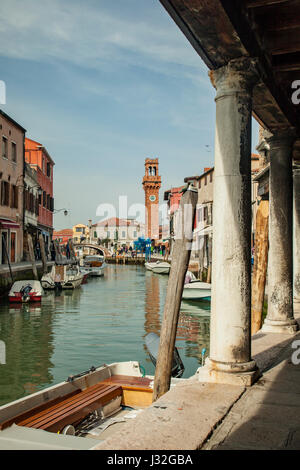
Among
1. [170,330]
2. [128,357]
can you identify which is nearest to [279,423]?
[170,330]

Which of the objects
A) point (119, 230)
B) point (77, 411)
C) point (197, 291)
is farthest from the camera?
point (119, 230)

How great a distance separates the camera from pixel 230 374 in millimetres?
3703

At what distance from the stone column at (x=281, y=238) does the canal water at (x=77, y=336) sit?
337cm

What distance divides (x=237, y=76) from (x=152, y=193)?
67872 mm

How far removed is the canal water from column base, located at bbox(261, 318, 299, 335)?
3.22 meters

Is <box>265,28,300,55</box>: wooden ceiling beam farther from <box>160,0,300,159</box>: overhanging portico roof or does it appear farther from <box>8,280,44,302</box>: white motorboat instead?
<box>8,280,44,302</box>: white motorboat

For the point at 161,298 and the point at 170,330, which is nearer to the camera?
the point at 170,330

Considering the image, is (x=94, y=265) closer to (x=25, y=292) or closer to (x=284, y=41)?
(x=25, y=292)

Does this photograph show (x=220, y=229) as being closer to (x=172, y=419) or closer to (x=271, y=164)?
(x=172, y=419)

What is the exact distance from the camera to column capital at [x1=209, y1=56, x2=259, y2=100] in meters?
3.72

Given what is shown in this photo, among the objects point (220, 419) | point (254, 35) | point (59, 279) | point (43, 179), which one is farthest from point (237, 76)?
point (43, 179)

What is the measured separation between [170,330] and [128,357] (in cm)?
619

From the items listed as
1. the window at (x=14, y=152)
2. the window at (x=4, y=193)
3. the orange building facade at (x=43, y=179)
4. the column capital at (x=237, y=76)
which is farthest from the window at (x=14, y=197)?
the column capital at (x=237, y=76)

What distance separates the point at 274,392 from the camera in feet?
11.7
